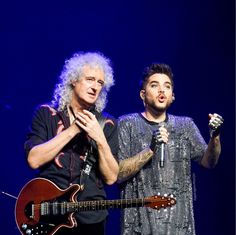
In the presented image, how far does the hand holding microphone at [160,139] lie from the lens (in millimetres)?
3225

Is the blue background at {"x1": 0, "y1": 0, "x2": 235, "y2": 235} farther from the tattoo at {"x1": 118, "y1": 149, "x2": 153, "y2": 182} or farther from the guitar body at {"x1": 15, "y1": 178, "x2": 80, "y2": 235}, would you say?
the guitar body at {"x1": 15, "y1": 178, "x2": 80, "y2": 235}

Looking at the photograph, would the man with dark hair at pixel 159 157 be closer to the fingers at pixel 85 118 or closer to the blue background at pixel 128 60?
the fingers at pixel 85 118

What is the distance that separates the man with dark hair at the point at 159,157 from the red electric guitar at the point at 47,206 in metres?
0.44

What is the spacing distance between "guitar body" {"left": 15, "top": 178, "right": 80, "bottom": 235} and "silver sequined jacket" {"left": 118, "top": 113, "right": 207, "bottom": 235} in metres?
0.61

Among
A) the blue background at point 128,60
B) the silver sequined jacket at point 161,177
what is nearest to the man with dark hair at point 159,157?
the silver sequined jacket at point 161,177

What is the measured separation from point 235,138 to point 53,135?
2.44m

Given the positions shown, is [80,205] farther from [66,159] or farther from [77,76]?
[77,76]

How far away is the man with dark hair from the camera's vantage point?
11.3ft

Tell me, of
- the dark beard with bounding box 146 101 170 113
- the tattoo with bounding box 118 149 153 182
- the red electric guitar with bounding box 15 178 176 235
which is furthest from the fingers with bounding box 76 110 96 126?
the dark beard with bounding box 146 101 170 113

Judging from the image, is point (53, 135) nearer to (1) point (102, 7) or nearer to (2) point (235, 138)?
(1) point (102, 7)

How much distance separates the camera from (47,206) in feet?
9.90

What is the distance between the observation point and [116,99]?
15.9 feet

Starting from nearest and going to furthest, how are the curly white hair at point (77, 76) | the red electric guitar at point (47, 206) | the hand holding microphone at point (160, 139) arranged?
the red electric guitar at point (47, 206), the hand holding microphone at point (160, 139), the curly white hair at point (77, 76)

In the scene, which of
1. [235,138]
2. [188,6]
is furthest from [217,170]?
[188,6]
